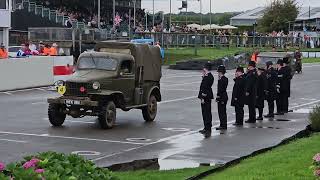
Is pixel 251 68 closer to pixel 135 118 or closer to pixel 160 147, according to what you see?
pixel 135 118

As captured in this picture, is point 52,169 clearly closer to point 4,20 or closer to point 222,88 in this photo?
point 222,88

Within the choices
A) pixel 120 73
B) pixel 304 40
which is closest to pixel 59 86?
pixel 120 73

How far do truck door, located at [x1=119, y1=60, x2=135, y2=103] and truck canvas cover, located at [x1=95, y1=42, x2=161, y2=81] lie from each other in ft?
1.16

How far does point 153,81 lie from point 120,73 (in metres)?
1.80

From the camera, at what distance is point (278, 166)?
1003cm

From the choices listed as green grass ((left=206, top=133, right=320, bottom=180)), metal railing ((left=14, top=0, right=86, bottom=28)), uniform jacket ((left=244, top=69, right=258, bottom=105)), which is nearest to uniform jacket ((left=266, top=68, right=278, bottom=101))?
uniform jacket ((left=244, top=69, right=258, bottom=105))

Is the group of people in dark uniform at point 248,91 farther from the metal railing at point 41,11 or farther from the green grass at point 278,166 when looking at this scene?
the metal railing at point 41,11

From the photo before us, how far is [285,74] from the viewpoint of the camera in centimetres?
2114

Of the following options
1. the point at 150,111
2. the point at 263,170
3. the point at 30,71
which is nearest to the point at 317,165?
the point at 263,170

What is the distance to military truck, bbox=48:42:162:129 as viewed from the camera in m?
16.7

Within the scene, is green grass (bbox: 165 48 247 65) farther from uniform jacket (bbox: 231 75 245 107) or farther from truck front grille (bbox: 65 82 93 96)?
truck front grille (bbox: 65 82 93 96)

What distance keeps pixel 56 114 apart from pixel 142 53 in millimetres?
3360

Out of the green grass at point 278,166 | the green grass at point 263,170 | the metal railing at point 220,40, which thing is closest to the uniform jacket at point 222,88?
the green grass at point 278,166

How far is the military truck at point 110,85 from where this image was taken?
16.7m
